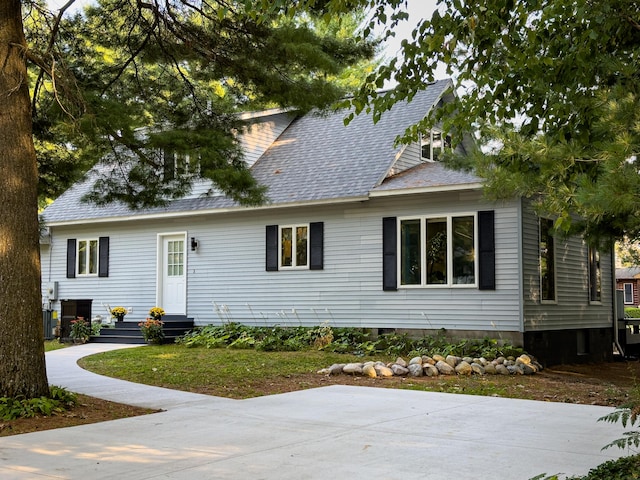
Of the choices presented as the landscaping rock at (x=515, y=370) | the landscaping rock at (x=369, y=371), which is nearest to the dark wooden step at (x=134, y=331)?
the landscaping rock at (x=369, y=371)

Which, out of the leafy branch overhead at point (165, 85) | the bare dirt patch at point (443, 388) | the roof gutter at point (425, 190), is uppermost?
the leafy branch overhead at point (165, 85)

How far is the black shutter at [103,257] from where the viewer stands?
789 inches

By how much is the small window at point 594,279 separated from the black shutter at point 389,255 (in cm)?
515

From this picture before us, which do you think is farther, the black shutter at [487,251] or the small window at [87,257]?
the small window at [87,257]

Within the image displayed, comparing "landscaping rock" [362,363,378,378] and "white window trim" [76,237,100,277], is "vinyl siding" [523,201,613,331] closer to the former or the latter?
"landscaping rock" [362,363,378,378]

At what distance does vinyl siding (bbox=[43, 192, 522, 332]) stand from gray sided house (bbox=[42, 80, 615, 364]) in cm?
3

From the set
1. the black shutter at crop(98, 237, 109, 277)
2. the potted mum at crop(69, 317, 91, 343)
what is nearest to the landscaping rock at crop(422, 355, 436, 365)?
the potted mum at crop(69, 317, 91, 343)

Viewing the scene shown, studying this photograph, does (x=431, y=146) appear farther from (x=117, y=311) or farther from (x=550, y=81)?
(x=550, y=81)

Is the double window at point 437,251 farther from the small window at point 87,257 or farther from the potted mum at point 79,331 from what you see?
the small window at point 87,257

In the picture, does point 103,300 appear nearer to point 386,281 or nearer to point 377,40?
point 386,281

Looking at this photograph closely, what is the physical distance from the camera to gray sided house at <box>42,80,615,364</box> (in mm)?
14430

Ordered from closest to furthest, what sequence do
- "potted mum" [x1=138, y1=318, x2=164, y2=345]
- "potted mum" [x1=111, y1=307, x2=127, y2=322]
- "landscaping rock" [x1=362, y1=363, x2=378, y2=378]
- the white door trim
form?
1. "landscaping rock" [x1=362, y1=363, x2=378, y2=378]
2. "potted mum" [x1=138, y1=318, x2=164, y2=345]
3. "potted mum" [x1=111, y1=307, x2=127, y2=322]
4. the white door trim

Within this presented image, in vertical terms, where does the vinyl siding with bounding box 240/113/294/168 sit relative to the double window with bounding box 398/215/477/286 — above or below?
above

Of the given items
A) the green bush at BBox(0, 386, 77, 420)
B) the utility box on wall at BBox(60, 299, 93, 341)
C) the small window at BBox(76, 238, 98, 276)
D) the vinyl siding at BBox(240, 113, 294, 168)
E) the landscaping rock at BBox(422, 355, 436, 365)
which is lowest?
the landscaping rock at BBox(422, 355, 436, 365)
